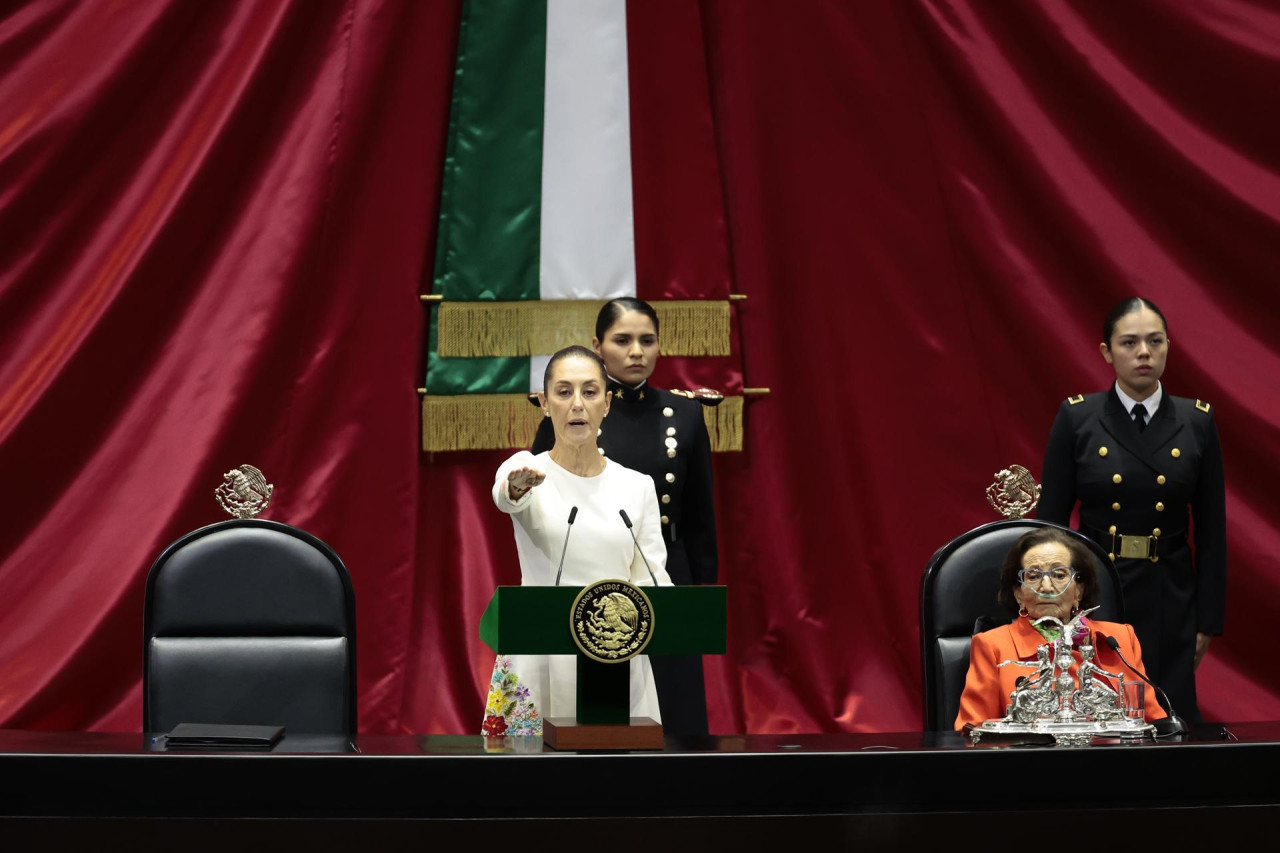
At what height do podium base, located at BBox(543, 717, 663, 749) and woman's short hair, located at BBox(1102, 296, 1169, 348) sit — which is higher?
woman's short hair, located at BBox(1102, 296, 1169, 348)

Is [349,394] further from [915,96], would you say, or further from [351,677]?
[915,96]

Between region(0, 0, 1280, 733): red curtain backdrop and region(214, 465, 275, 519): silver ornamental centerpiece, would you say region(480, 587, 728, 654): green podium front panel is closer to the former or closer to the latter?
region(214, 465, 275, 519): silver ornamental centerpiece

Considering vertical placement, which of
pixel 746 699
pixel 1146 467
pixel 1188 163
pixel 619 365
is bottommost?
pixel 746 699

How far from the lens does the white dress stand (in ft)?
7.74

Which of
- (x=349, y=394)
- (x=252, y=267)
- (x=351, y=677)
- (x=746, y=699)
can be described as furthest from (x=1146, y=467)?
(x=252, y=267)

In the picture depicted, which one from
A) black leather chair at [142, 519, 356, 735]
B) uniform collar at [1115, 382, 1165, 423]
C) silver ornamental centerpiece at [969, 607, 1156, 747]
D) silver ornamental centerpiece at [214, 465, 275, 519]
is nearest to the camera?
silver ornamental centerpiece at [969, 607, 1156, 747]

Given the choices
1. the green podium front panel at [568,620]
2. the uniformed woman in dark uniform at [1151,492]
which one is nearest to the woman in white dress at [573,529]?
the green podium front panel at [568,620]

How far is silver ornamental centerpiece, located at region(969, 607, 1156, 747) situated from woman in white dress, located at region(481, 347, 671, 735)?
0.65 meters

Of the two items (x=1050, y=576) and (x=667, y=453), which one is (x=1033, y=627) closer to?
(x=1050, y=576)

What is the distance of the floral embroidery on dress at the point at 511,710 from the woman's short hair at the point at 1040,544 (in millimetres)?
850

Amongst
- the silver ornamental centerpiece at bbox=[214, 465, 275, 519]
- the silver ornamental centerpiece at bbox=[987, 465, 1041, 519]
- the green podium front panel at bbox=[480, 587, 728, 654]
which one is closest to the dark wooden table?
the green podium front panel at bbox=[480, 587, 728, 654]

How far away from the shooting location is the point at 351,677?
251cm

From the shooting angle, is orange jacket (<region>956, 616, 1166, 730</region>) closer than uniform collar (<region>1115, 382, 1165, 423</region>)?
Yes

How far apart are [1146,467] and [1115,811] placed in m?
1.66
